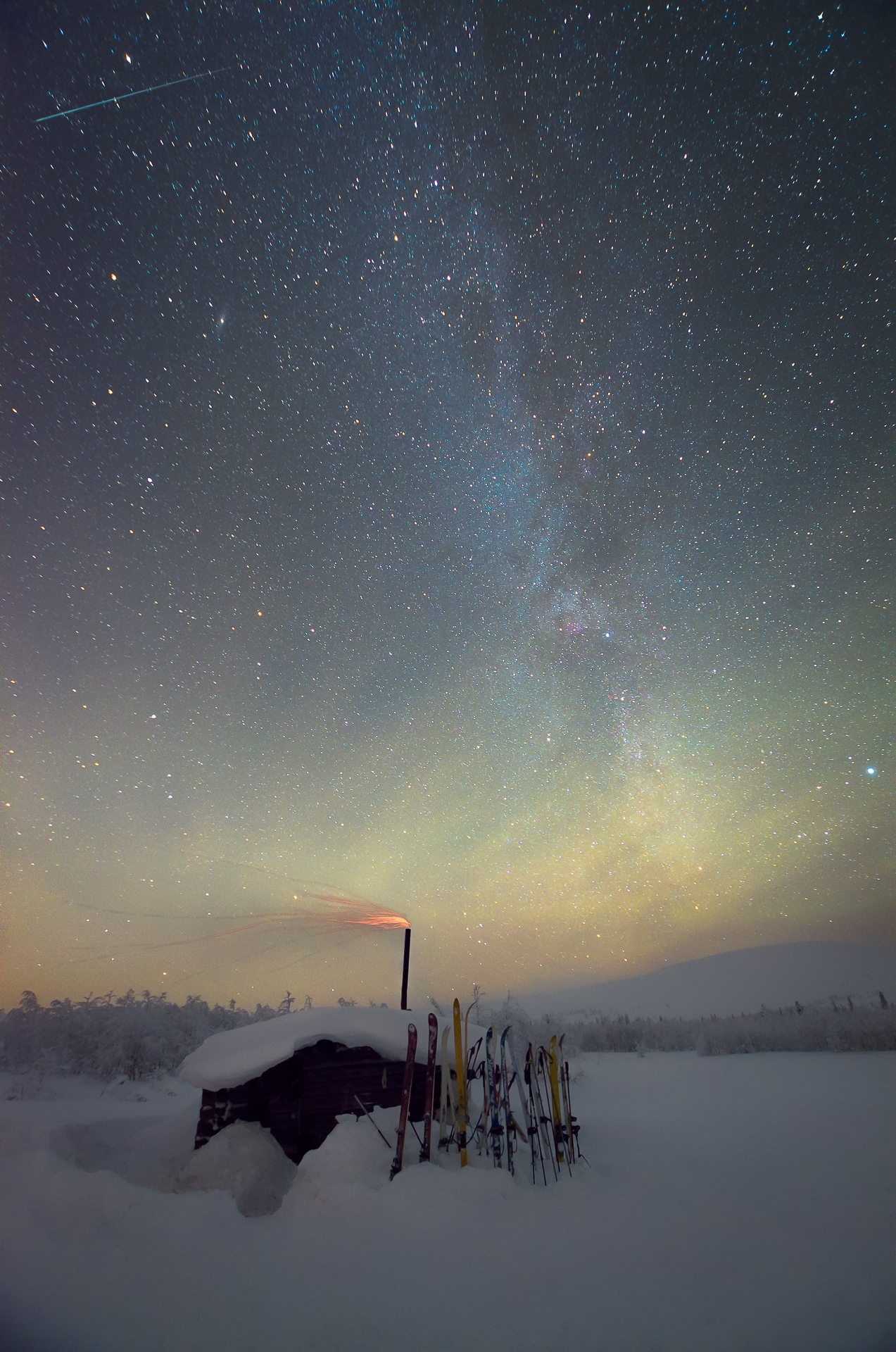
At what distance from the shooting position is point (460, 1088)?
9594 mm

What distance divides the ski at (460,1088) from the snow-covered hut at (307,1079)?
629 millimetres

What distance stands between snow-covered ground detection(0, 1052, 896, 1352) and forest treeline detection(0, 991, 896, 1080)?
47.9 ft

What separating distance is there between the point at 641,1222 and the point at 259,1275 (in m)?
4.83

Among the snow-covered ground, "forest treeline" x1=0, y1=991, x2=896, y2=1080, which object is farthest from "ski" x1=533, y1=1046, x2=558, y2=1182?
"forest treeline" x1=0, y1=991, x2=896, y2=1080

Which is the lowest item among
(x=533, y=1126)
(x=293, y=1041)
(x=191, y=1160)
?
(x=191, y=1160)

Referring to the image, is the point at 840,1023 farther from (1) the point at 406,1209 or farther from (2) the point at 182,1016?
(2) the point at 182,1016

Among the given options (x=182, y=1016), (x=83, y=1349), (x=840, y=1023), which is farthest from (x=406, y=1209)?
(x=182, y=1016)

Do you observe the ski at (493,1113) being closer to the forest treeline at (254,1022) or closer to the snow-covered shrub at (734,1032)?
the snow-covered shrub at (734,1032)

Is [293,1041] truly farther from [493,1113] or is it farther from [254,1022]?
[254,1022]

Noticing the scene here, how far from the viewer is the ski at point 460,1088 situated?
8.80 meters

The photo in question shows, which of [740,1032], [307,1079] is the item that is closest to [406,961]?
[307,1079]

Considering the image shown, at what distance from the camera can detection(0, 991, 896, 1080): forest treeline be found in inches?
904

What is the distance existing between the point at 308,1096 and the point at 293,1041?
983 millimetres

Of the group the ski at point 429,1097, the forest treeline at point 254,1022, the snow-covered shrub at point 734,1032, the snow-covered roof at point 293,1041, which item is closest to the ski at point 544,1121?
the snow-covered roof at point 293,1041
